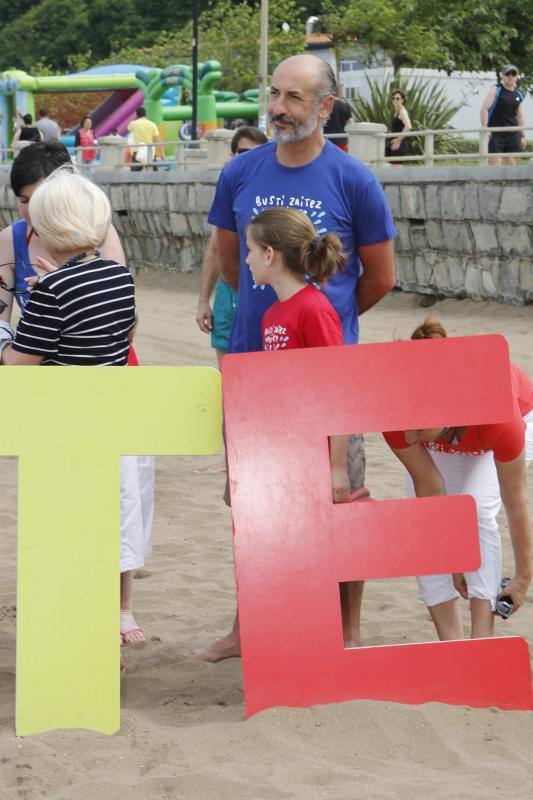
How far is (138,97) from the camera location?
37406 mm

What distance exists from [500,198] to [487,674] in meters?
10.9

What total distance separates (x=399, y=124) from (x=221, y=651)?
13722 millimetres

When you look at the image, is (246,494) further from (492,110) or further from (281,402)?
(492,110)

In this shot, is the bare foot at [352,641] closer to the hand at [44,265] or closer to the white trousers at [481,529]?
the white trousers at [481,529]

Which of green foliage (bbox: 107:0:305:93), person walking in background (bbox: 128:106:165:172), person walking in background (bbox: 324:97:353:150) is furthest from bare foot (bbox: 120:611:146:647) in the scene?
green foliage (bbox: 107:0:305:93)

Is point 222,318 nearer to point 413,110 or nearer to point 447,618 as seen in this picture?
point 447,618

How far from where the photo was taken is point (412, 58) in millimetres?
26109

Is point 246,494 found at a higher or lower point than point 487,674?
higher

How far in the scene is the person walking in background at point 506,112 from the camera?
1473 centimetres

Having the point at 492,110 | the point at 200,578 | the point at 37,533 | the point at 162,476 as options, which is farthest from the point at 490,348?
the point at 492,110

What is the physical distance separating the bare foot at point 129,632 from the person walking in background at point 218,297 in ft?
3.96

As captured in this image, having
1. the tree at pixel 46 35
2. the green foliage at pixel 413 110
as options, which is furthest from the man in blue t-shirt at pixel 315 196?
the tree at pixel 46 35

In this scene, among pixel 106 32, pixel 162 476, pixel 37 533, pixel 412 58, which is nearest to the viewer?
pixel 37 533

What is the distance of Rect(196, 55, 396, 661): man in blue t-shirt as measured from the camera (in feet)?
12.8
